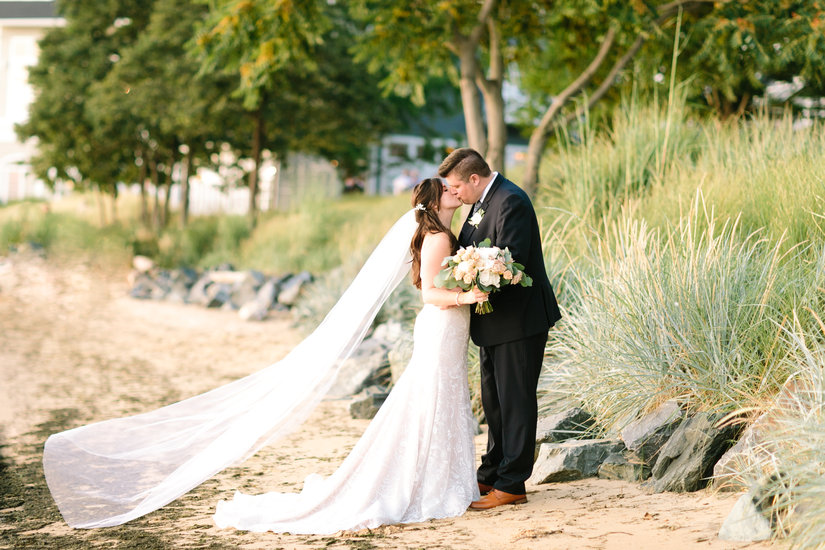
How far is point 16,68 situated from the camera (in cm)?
3412

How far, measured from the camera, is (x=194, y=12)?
66.9 ft

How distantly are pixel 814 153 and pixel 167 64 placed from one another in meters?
15.7

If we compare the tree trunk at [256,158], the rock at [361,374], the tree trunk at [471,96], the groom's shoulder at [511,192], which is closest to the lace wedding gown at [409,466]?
the groom's shoulder at [511,192]

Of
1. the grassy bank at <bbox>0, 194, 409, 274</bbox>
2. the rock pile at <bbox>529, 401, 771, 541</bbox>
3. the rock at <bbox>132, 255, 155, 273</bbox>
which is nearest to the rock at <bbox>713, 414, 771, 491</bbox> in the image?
the rock pile at <bbox>529, 401, 771, 541</bbox>

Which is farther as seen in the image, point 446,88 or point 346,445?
point 446,88

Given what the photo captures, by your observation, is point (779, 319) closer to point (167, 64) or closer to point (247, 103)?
point (247, 103)

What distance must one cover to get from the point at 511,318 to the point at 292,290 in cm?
1040

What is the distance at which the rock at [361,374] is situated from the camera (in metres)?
8.98

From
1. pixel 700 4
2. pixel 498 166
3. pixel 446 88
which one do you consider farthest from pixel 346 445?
pixel 446 88

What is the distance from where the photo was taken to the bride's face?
17.4 ft

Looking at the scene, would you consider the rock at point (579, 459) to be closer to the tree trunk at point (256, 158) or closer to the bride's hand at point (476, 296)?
the bride's hand at point (476, 296)

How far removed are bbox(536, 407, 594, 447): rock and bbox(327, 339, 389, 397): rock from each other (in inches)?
123

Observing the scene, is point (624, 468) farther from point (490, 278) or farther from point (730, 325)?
point (490, 278)

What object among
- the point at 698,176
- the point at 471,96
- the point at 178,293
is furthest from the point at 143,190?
the point at 698,176
